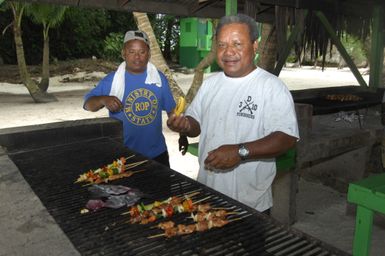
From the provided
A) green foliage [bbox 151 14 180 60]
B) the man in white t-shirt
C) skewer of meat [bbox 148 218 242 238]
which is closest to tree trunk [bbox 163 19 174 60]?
green foliage [bbox 151 14 180 60]

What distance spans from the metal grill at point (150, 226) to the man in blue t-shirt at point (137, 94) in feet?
2.49

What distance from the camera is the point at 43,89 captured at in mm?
15281

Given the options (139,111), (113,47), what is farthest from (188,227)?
(113,47)

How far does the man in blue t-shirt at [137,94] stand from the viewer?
11.3ft

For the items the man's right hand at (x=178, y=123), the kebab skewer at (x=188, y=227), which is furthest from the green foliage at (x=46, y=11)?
the kebab skewer at (x=188, y=227)

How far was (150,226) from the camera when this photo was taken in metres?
1.93

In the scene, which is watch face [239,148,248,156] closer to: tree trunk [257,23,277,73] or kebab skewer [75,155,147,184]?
kebab skewer [75,155,147,184]

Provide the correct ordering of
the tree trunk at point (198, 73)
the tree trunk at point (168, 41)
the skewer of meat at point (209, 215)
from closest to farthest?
the skewer of meat at point (209, 215)
the tree trunk at point (198, 73)
the tree trunk at point (168, 41)

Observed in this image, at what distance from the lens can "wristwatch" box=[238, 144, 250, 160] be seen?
6.64 ft

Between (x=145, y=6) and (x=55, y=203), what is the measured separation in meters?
5.35

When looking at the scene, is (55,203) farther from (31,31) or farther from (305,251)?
(31,31)

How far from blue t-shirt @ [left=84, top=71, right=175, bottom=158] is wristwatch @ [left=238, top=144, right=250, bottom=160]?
5.29ft

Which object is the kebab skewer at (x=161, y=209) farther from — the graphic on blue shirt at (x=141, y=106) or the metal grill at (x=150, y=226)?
the graphic on blue shirt at (x=141, y=106)

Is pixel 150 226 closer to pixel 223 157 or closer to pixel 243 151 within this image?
pixel 223 157
